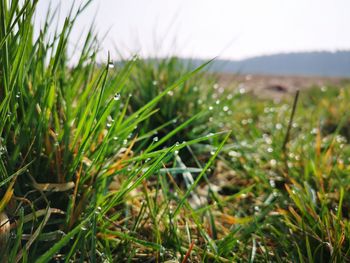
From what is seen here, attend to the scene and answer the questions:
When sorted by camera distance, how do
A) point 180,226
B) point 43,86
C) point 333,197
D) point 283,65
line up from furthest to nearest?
point 283,65
point 333,197
point 180,226
point 43,86

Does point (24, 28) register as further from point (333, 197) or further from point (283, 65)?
point (283, 65)

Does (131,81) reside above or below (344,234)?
above

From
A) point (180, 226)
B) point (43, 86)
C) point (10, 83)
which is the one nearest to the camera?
point (10, 83)

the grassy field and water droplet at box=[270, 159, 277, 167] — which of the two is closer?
the grassy field

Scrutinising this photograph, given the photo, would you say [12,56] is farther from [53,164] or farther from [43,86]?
[53,164]

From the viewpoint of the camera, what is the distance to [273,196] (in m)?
1.22

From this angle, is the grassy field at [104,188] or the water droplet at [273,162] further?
the water droplet at [273,162]

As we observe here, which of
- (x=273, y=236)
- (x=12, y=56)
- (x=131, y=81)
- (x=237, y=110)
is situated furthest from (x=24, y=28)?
(x=237, y=110)

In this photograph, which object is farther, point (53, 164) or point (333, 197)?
point (333, 197)

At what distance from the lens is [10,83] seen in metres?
0.72

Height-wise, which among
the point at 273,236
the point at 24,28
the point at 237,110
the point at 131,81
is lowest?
the point at 273,236

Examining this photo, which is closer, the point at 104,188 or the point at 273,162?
the point at 104,188

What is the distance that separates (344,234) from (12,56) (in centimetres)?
82

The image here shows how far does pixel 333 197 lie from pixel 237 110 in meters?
1.12
